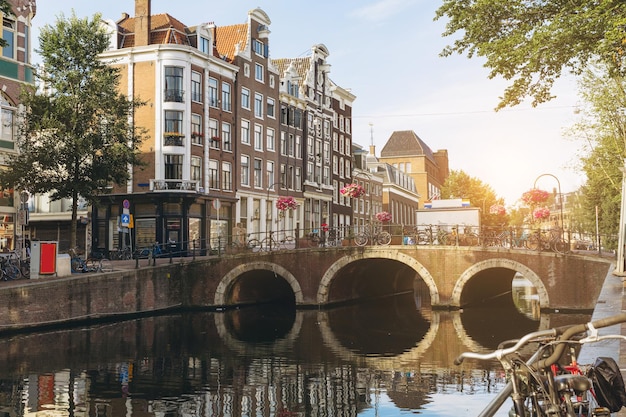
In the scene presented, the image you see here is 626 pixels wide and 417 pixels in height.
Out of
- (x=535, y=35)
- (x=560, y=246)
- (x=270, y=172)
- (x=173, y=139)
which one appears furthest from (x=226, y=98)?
(x=535, y=35)

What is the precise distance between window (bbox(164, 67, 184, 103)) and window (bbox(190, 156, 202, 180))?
12.3 feet

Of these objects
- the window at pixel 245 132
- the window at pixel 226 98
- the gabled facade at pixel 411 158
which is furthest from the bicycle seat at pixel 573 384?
the gabled facade at pixel 411 158

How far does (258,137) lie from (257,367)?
31637 millimetres

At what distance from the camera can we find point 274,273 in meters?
37.4

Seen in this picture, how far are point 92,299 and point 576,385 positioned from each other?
2605 centimetres

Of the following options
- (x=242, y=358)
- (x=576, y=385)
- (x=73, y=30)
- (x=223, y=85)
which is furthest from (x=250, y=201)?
(x=576, y=385)

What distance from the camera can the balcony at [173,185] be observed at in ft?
131

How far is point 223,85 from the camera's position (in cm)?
4459

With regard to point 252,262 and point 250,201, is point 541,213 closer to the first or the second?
point 252,262

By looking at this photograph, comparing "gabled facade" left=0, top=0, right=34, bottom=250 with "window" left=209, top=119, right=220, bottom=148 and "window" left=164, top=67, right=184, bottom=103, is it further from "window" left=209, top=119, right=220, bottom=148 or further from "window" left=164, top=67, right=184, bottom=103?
"window" left=209, top=119, right=220, bottom=148

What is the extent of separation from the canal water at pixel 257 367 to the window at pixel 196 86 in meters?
16.9

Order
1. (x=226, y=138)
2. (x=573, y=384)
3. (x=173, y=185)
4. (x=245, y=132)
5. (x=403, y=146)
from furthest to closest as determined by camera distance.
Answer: (x=403, y=146)
(x=245, y=132)
(x=226, y=138)
(x=173, y=185)
(x=573, y=384)

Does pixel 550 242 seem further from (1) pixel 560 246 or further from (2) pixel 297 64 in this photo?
(2) pixel 297 64

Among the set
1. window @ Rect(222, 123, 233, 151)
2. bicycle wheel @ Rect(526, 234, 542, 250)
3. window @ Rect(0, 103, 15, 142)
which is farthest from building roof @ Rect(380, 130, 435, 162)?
window @ Rect(0, 103, 15, 142)
